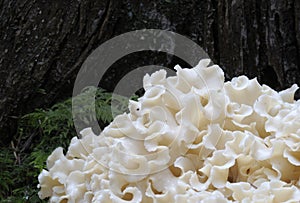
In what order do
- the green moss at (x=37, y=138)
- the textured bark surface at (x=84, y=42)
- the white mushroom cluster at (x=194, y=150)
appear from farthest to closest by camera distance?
the textured bark surface at (x=84, y=42) < the green moss at (x=37, y=138) < the white mushroom cluster at (x=194, y=150)

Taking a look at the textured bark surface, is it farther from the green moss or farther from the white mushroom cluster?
the white mushroom cluster

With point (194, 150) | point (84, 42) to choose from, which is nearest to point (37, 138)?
point (84, 42)

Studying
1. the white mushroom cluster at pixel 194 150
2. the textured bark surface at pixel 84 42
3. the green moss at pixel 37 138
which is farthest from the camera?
the textured bark surface at pixel 84 42

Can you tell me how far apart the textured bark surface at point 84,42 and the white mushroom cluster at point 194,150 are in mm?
975

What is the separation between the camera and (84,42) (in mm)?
3125

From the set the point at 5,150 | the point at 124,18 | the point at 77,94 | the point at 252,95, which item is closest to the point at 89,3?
the point at 124,18

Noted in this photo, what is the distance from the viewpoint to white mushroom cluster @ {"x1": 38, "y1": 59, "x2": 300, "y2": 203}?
184cm

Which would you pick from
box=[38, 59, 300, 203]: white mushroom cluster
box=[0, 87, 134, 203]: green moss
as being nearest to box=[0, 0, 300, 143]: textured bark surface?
box=[0, 87, 134, 203]: green moss

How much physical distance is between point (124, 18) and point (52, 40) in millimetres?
493

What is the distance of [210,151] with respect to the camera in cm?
193

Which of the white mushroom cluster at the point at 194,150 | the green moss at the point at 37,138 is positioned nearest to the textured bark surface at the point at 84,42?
the green moss at the point at 37,138

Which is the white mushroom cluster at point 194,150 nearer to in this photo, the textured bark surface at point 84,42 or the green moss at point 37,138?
the green moss at point 37,138

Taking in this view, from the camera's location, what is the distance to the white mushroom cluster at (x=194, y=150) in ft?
6.04

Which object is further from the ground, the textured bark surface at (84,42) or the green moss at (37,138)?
the textured bark surface at (84,42)
